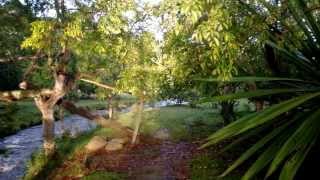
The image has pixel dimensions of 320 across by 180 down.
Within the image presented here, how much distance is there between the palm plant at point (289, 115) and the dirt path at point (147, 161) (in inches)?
270

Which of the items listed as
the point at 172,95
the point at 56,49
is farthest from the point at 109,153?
the point at 56,49

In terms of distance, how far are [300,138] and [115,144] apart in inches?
559

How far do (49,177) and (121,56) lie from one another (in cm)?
457

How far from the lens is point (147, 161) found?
15.6 m

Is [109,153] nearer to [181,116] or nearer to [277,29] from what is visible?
[181,116]

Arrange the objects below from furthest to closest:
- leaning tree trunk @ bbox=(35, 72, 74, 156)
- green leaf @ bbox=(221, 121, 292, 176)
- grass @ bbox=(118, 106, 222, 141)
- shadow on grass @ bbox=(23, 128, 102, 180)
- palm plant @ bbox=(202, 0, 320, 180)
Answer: grass @ bbox=(118, 106, 222, 141) → leaning tree trunk @ bbox=(35, 72, 74, 156) → shadow on grass @ bbox=(23, 128, 102, 180) → green leaf @ bbox=(221, 121, 292, 176) → palm plant @ bbox=(202, 0, 320, 180)

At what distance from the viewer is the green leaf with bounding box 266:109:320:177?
4.71 metres

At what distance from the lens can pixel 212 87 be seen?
944 cm

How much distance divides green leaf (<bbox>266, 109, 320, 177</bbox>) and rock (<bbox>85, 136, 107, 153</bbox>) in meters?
13.4

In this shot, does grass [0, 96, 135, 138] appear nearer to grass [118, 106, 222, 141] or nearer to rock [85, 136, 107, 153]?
grass [118, 106, 222, 141]

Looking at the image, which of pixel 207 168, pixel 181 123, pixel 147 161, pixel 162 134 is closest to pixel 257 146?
pixel 207 168

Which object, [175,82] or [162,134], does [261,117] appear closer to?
[175,82]

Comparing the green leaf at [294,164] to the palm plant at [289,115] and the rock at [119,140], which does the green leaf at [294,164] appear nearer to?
the palm plant at [289,115]

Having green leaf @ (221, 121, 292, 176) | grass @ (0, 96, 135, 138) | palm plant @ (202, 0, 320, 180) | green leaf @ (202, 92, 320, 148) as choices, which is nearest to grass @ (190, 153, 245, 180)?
palm plant @ (202, 0, 320, 180)
